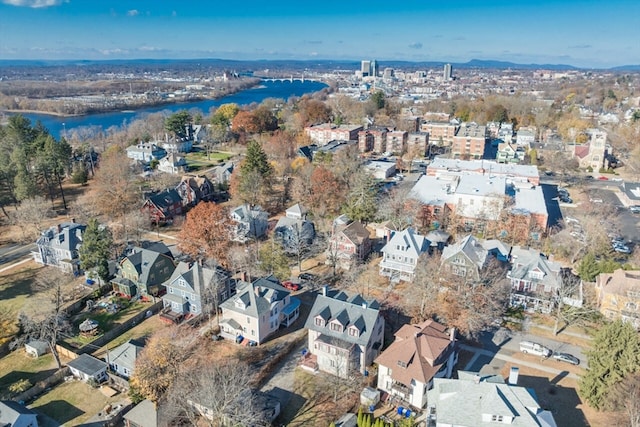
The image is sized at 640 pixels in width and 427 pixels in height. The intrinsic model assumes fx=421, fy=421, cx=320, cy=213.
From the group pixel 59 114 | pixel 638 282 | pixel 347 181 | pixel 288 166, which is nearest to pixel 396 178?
pixel 347 181

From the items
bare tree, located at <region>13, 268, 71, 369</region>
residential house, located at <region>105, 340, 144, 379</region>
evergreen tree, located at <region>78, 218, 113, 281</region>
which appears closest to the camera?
residential house, located at <region>105, 340, 144, 379</region>

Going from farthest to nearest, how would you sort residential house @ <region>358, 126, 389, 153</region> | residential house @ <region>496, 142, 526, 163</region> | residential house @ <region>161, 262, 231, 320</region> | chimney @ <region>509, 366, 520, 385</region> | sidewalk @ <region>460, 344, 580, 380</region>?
1. residential house @ <region>358, 126, 389, 153</region>
2. residential house @ <region>496, 142, 526, 163</region>
3. residential house @ <region>161, 262, 231, 320</region>
4. sidewalk @ <region>460, 344, 580, 380</region>
5. chimney @ <region>509, 366, 520, 385</region>

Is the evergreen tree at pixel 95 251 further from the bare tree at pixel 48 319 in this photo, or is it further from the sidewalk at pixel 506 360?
the sidewalk at pixel 506 360

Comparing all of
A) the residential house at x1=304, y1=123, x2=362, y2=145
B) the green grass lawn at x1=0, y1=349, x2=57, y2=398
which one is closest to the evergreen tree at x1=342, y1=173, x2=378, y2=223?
the green grass lawn at x1=0, y1=349, x2=57, y2=398

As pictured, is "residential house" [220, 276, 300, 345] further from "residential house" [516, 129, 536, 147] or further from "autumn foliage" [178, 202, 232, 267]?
"residential house" [516, 129, 536, 147]

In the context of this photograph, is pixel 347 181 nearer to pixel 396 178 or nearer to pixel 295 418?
pixel 396 178

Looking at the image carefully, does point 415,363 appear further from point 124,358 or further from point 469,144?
point 469,144

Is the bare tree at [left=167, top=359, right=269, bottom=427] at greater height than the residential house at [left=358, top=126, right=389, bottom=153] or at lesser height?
lesser
